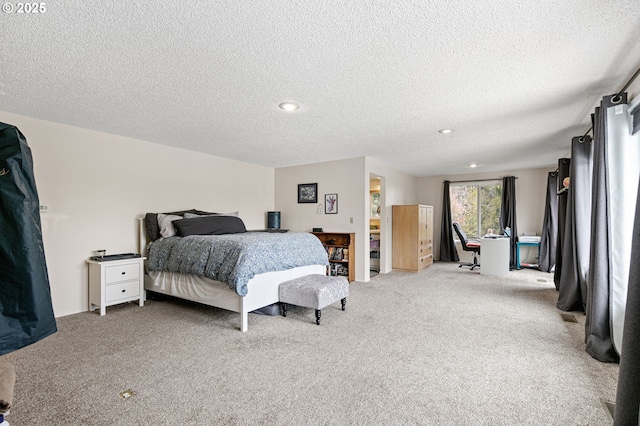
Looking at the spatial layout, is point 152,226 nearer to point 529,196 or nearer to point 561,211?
point 561,211

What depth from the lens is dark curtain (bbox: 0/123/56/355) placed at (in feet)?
2.32

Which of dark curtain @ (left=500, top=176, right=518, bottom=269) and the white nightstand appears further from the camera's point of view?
dark curtain @ (left=500, top=176, right=518, bottom=269)

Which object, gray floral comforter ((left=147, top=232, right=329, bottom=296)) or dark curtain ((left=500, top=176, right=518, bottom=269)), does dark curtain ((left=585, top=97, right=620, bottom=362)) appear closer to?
gray floral comforter ((left=147, top=232, right=329, bottom=296))

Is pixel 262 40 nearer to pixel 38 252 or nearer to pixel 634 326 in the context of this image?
pixel 38 252

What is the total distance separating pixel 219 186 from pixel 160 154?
1123 millimetres

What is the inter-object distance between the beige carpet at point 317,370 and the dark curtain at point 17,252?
1.33 meters

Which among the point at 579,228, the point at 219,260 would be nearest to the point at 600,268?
the point at 579,228

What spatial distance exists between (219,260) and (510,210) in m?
6.83

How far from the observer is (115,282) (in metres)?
3.70

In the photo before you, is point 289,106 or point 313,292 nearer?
point 289,106

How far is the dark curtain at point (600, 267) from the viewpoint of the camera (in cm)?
242

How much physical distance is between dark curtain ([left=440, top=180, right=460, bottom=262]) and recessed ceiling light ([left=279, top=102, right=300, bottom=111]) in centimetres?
608

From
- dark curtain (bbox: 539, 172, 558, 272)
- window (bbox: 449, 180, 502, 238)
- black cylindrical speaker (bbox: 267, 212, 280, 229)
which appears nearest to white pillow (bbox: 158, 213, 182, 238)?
black cylindrical speaker (bbox: 267, 212, 280, 229)

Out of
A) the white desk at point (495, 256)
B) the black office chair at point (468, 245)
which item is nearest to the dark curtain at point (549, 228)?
the white desk at point (495, 256)
